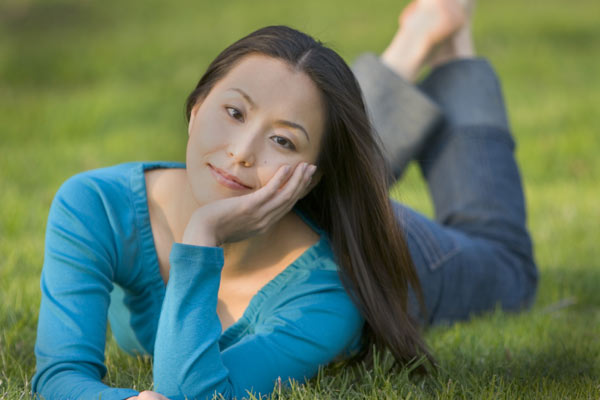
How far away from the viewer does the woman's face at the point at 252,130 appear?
2.48 m

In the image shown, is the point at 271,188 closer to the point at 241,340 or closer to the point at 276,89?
the point at 276,89

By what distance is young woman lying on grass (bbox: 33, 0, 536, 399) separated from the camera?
2.38 meters

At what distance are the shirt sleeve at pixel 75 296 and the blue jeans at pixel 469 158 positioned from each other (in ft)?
6.08

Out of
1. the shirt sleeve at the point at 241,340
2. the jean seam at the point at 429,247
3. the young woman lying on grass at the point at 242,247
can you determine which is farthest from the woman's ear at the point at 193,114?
the jean seam at the point at 429,247

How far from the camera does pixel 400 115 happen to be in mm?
4234

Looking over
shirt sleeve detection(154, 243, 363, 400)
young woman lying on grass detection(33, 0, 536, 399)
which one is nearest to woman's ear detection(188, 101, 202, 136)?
young woman lying on grass detection(33, 0, 536, 399)

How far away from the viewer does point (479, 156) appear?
4176mm

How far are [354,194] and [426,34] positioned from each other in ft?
6.31

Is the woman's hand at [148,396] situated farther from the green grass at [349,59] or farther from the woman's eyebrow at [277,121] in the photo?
the woman's eyebrow at [277,121]

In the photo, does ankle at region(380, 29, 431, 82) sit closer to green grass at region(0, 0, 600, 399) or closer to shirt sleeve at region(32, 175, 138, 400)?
green grass at region(0, 0, 600, 399)

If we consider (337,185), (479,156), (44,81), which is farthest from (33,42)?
(337,185)

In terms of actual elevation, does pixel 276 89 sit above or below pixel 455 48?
above

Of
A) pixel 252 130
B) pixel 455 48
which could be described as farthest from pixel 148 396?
pixel 455 48

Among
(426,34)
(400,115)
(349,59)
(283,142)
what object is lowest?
(349,59)
